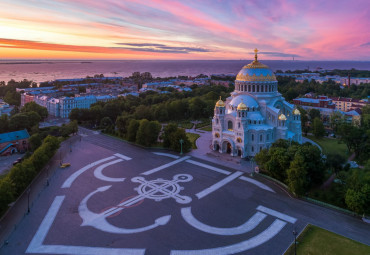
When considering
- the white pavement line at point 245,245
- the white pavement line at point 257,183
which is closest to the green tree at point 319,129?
the white pavement line at point 257,183

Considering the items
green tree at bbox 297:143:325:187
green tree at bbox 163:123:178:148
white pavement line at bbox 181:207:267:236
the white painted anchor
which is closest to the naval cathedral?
green tree at bbox 163:123:178:148

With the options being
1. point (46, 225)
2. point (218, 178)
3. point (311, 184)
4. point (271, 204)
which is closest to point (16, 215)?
point (46, 225)

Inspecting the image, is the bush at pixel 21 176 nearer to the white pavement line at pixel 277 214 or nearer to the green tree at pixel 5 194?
the green tree at pixel 5 194

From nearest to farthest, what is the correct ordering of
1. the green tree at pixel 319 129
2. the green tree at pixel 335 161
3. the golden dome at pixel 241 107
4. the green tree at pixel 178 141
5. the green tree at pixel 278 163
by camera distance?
the green tree at pixel 278 163 < the green tree at pixel 335 161 < the golden dome at pixel 241 107 < the green tree at pixel 178 141 < the green tree at pixel 319 129

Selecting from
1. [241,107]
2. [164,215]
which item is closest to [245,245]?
[164,215]

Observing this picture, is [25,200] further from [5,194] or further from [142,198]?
[142,198]

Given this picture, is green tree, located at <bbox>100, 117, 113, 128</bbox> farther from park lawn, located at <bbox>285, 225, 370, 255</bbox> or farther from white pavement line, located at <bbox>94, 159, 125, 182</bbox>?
park lawn, located at <bbox>285, 225, 370, 255</bbox>
